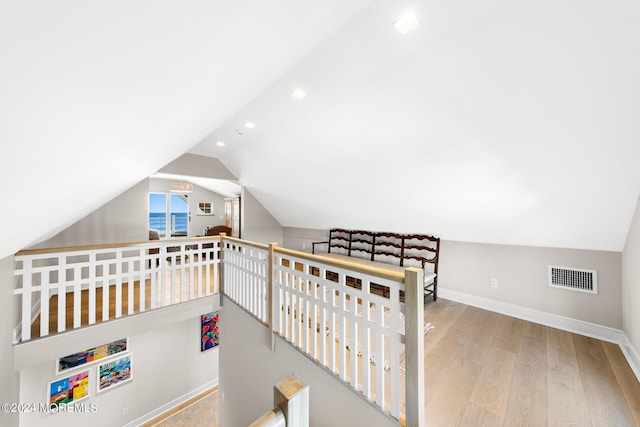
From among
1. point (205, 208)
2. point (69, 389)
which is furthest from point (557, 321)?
point (205, 208)

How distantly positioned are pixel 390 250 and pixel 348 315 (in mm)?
3040

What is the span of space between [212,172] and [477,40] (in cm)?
A: 461

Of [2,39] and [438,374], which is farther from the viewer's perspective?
[438,374]

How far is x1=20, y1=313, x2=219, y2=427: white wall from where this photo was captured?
334 centimetres

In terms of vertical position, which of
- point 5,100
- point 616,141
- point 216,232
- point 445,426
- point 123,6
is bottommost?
point 445,426

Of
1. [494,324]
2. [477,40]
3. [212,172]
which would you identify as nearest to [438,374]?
[494,324]

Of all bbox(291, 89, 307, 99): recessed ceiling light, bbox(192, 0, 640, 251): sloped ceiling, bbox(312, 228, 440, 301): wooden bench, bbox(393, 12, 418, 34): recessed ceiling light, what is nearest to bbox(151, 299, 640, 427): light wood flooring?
bbox(312, 228, 440, 301): wooden bench

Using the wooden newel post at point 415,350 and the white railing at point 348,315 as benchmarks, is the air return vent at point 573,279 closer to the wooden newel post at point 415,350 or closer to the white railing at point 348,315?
the white railing at point 348,315

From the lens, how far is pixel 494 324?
10.2 feet

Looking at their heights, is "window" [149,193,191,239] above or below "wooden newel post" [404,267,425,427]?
above

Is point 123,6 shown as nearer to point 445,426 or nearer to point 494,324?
point 445,426

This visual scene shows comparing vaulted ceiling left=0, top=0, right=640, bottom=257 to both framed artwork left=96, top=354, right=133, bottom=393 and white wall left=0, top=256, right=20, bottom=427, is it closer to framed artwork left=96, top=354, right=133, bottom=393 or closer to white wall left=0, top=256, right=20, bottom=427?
white wall left=0, top=256, right=20, bottom=427

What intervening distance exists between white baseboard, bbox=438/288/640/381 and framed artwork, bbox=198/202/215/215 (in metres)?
6.68

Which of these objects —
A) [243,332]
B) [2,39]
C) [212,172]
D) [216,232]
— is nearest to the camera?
[2,39]
